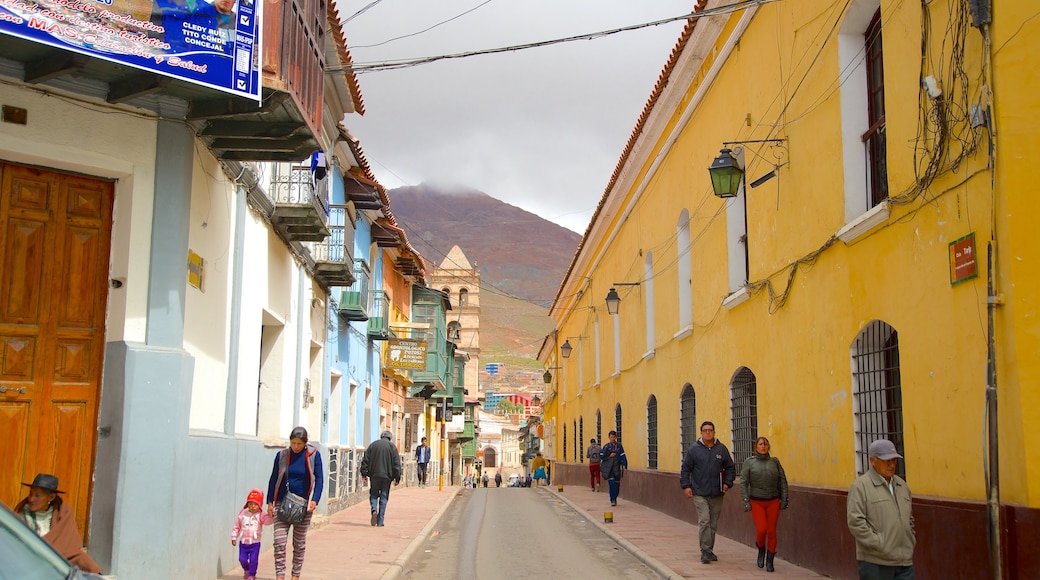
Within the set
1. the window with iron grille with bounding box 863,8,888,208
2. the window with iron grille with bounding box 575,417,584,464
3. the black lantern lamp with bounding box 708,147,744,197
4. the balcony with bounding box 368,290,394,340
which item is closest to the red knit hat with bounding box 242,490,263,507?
the black lantern lamp with bounding box 708,147,744,197

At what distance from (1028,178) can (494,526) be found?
1286cm

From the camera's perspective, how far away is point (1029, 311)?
677cm

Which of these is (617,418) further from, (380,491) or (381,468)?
(381,468)

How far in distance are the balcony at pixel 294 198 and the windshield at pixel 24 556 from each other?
9.74 meters

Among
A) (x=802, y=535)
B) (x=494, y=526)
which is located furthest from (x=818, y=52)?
(x=494, y=526)

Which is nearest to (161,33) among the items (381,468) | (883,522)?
(883,522)

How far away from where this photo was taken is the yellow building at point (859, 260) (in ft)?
22.8

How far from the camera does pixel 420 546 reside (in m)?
14.1

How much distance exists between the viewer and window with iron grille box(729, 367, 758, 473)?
1439 centimetres

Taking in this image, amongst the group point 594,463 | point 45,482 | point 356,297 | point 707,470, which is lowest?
point 594,463

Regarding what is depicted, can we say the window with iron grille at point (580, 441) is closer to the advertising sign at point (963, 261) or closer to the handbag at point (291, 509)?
the handbag at point (291, 509)

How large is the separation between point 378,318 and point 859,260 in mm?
16392

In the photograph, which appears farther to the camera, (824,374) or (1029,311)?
(824,374)

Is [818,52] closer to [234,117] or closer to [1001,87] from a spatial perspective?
[1001,87]
